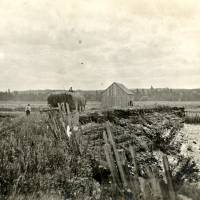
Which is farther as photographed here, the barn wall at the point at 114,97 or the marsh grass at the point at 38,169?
the barn wall at the point at 114,97

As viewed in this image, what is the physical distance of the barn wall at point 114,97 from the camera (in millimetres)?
47094

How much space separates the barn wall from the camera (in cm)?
4709

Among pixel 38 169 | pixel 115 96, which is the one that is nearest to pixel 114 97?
pixel 115 96

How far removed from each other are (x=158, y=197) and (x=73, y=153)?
3124mm

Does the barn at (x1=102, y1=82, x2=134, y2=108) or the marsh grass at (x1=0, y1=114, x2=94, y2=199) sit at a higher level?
the barn at (x1=102, y1=82, x2=134, y2=108)

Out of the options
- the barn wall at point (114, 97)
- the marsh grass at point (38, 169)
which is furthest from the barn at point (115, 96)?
the marsh grass at point (38, 169)

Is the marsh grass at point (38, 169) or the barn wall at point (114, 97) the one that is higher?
the barn wall at point (114, 97)

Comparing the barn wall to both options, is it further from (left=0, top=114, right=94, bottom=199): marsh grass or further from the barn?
(left=0, top=114, right=94, bottom=199): marsh grass

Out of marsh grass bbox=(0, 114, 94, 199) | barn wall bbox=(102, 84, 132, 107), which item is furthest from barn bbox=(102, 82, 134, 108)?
marsh grass bbox=(0, 114, 94, 199)

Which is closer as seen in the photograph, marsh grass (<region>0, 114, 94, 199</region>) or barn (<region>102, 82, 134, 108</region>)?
marsh grass (<region>0, 114, 94, 199</region>)

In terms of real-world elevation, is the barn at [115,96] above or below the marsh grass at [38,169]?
above

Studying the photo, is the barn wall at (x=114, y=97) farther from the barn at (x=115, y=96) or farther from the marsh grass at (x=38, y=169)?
the marsh grass at (x=38, y=169)

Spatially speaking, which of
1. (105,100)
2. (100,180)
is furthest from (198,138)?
(105,100)

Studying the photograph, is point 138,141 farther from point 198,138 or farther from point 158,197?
point 198,138
